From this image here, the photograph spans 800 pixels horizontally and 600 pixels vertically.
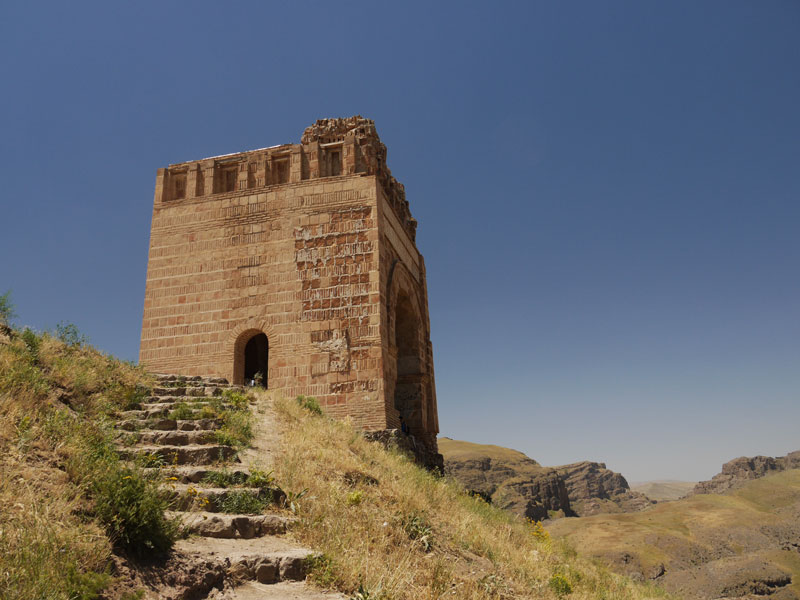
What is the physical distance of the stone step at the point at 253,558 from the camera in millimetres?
4262

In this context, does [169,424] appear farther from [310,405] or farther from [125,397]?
[310,405]

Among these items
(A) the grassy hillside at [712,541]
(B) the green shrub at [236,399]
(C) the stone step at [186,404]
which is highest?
(B) the green shrub at [236,399]

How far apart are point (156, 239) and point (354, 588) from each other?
527 inches

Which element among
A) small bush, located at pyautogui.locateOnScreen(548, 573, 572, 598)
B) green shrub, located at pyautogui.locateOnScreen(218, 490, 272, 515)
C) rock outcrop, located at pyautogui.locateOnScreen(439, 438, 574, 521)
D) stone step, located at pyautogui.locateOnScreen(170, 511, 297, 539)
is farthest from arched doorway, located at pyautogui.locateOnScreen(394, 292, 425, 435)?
rock outcrop, located at pyautogui.locateOnScreen(439, 438, 574, 521)

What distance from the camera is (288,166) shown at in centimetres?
1535

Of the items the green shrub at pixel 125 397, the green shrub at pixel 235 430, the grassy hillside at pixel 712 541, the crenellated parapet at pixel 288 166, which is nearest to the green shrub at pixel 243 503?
the green shrub at pixel 235 430

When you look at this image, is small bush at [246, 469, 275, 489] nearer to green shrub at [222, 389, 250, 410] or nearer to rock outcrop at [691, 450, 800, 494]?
green shrub at [222, 389, 250, 410]

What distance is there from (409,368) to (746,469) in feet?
198

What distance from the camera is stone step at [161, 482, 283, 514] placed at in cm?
532

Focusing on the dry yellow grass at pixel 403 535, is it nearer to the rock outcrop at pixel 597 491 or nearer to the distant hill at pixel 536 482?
the distant hill at pixel 536 482

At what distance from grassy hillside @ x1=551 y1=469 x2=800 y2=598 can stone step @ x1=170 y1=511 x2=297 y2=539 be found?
72.0 feet

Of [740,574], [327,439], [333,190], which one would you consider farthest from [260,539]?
[740,574]

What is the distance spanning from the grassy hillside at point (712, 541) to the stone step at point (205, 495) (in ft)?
70.9

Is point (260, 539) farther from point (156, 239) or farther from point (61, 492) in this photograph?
point (156, 239)
